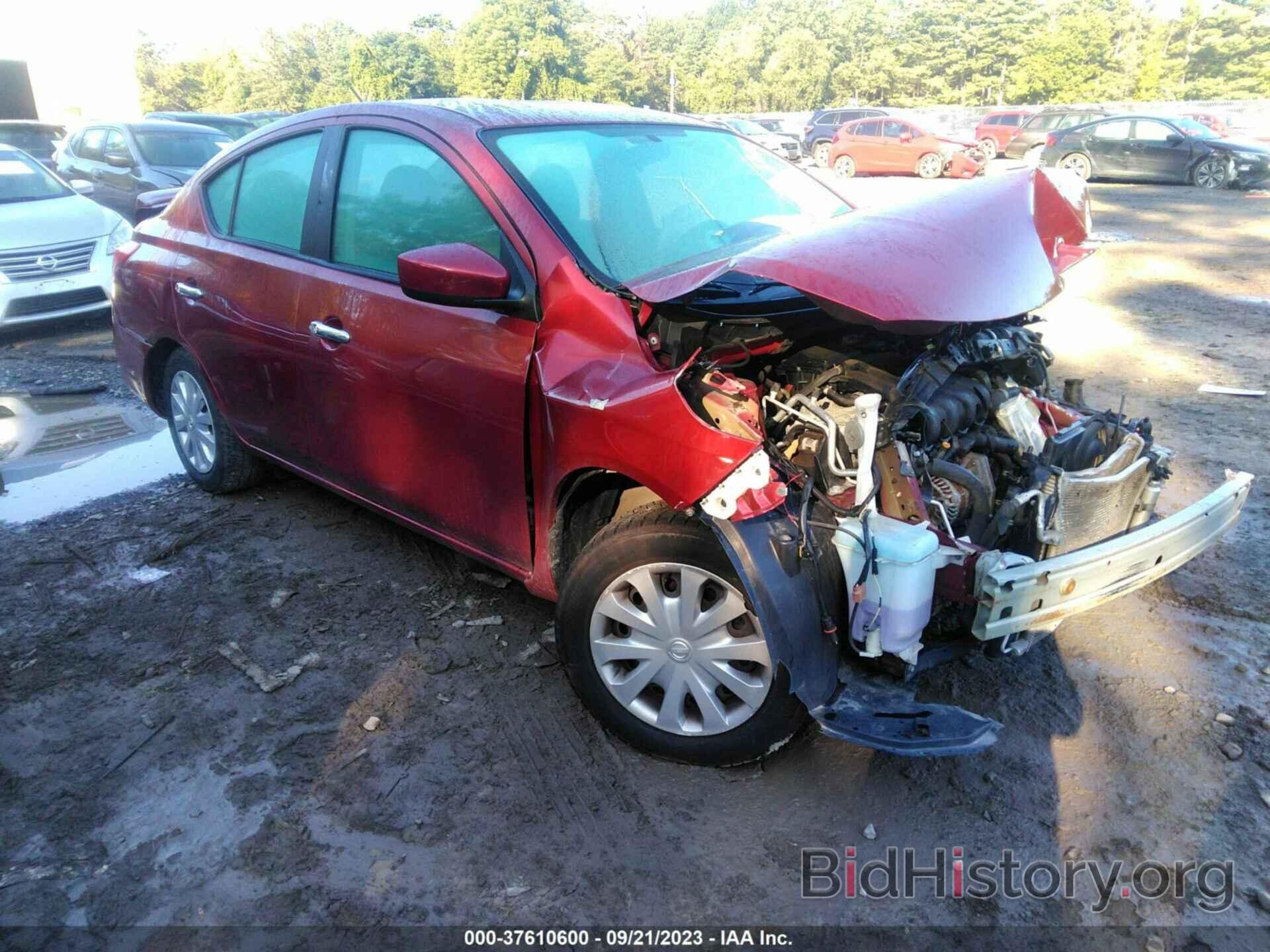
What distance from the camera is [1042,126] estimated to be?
817 inches

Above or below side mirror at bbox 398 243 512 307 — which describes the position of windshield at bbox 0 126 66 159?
below

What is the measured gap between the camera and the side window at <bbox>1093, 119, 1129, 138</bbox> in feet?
57.7

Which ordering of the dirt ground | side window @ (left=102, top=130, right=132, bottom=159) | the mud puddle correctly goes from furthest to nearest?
1. side window @ (left=102, top=130, right=132, bottom=159)
2. the mud puddle
3. the dirt ground

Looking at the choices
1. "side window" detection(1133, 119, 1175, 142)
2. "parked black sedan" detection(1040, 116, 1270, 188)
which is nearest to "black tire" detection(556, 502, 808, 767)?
"parked black sedan" detection(1040, 116, 1270, 188)

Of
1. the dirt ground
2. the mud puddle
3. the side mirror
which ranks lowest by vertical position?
the mud puddle

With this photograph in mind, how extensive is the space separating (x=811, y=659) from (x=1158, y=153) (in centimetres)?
1942

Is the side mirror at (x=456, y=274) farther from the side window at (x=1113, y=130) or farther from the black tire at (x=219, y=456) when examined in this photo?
the side window at (x=1113, y=130)

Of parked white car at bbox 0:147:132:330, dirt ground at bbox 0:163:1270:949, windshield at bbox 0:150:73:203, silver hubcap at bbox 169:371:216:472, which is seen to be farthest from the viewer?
windshield at bbox 0:150:73:203

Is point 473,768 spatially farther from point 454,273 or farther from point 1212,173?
point 1212,173

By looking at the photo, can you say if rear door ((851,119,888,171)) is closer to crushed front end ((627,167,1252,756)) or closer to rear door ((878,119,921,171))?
rear door ((878,119,921,171))

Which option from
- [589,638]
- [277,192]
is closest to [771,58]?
[277,192]

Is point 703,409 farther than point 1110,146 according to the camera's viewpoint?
No

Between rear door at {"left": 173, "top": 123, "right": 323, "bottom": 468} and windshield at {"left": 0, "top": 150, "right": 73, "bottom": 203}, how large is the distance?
5779 millimetres

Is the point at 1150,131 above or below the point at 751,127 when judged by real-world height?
above
